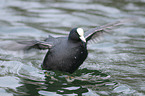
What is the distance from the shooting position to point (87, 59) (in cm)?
752

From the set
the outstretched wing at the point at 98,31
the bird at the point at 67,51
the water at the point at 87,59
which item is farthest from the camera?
the outstretched wing at the point at 98,31

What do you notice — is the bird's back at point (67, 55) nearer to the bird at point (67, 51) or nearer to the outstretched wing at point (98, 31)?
the bird at point (67, 51)

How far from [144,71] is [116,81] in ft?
2.99

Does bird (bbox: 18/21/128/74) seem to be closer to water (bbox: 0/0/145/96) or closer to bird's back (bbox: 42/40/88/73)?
bird's back (bbox: 42/40/88/73)

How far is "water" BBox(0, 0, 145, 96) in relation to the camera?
575 cm

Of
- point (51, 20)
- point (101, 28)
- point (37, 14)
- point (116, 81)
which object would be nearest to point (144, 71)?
point (116, 81)

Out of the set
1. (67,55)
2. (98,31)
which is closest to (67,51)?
(67,55)

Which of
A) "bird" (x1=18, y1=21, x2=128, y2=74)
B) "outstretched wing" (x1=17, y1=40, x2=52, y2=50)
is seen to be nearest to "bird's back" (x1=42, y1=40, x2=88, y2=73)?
"bird" (x1=18, y1=21, x2=128, y2=74)

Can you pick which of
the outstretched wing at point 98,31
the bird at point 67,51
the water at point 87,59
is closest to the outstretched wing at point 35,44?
the bird at point 67,51

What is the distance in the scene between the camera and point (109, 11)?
11.6m

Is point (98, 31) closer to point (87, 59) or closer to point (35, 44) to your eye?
point (87, 59)

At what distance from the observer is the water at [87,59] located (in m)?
5.75

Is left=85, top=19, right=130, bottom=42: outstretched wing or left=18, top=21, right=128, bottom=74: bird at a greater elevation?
Answer: left=85, top=19, right=130, bottom=42: outstretched wing


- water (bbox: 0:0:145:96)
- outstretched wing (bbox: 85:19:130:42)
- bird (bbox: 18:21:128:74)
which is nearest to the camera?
water (bbox: 0:0:145:96)
